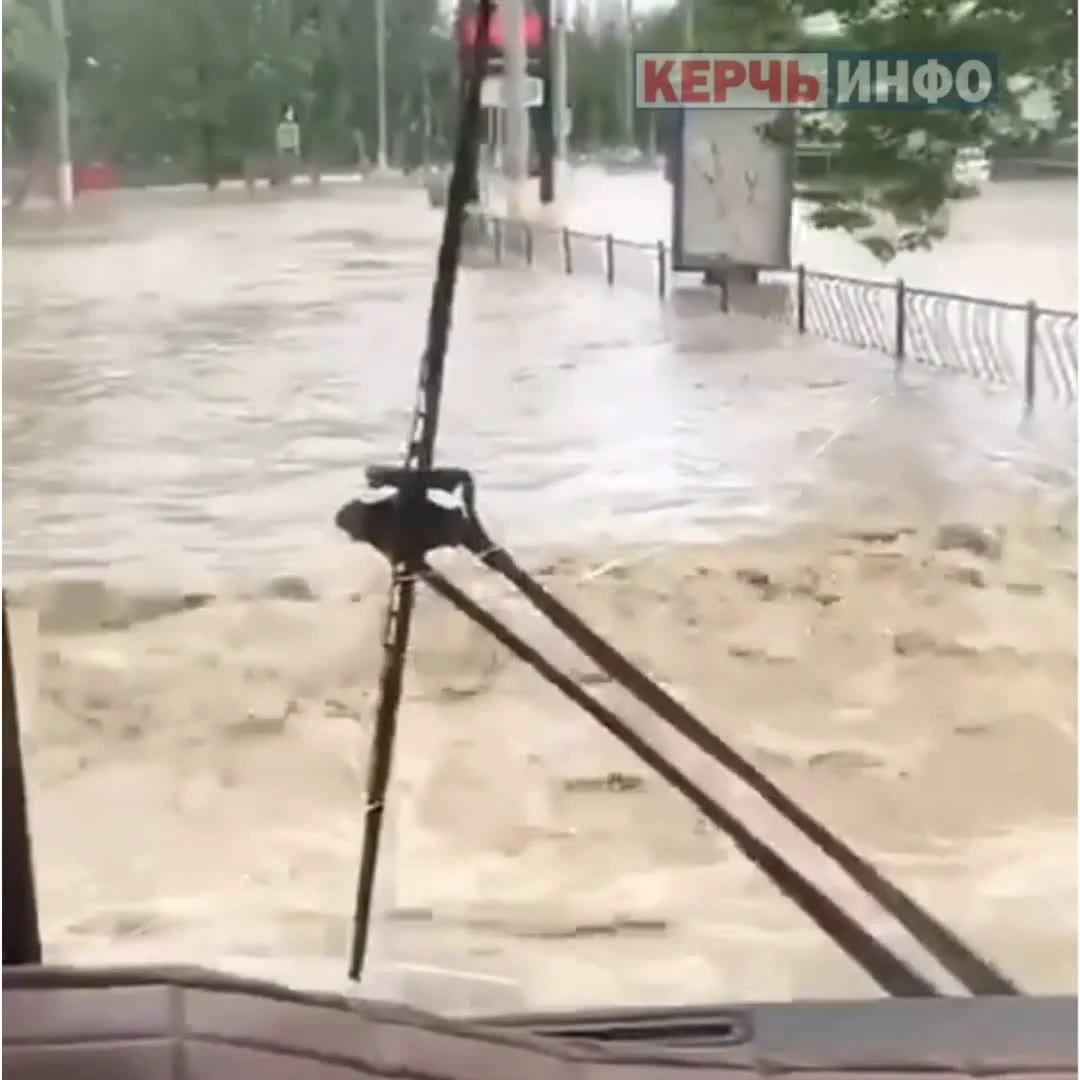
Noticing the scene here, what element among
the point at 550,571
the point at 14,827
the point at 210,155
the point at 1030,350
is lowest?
the point at 14,827

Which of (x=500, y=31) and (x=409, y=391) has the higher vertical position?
(x=500, y=31)

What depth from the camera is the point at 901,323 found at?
3.02 ft

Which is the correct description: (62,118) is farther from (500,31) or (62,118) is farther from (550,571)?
(550,571)

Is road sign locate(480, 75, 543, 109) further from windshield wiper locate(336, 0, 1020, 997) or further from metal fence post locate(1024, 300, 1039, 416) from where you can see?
metal fence post locate(1024, 300, 1039, 416)

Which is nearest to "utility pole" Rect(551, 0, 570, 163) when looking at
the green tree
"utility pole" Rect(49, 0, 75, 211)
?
the green tree

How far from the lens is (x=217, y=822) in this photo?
92cm

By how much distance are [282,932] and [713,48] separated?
528 millimetres

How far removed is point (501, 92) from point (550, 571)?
0.86ft

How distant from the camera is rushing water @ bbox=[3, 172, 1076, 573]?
886mm

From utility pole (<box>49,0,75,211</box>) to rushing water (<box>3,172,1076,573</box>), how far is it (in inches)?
Answer: 1.0

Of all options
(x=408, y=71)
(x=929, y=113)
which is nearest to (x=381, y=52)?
(x=408, y=71)

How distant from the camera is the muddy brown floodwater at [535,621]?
898 millimetres

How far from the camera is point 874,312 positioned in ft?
3.03

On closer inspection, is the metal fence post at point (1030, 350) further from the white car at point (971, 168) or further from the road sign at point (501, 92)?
the road sign at point (501, 92)
